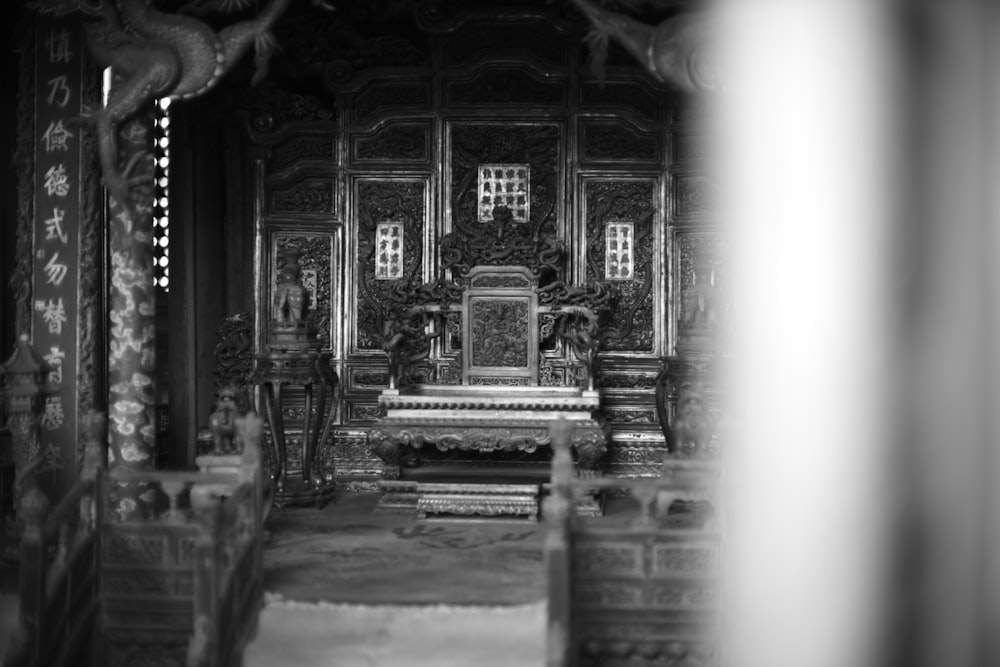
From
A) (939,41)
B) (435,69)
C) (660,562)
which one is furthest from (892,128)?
(435,69)

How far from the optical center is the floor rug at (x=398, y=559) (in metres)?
4.61

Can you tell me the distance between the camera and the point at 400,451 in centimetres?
652

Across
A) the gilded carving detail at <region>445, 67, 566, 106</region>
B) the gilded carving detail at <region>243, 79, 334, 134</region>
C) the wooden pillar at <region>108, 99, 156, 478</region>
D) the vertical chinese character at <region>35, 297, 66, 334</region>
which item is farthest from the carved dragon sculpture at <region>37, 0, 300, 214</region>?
the gilded carving detail at <region>445, 67, 566, 106</region>

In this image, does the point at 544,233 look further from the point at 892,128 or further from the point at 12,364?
the point at 892,128

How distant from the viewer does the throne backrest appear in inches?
285

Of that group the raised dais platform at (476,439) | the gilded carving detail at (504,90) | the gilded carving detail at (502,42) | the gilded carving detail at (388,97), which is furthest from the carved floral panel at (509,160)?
the raised dais platform at (476,439)

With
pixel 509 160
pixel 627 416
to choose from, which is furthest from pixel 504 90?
pixel 627 416

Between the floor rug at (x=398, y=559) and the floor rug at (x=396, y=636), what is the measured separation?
56 millimetres

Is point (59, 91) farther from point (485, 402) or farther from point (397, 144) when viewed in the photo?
point (485, 402)

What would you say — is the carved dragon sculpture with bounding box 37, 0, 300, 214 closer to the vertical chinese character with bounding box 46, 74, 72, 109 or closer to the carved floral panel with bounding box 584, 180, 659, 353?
the vertical chinese character with bounding box 46, 74, 72, 109

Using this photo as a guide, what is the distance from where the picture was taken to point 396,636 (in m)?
4.32

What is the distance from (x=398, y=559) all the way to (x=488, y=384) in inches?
86.8

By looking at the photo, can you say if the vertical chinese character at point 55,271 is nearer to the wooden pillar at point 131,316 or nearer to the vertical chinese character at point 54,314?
the vertical chinese character at point 54,314

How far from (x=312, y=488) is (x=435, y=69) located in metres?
3.15
